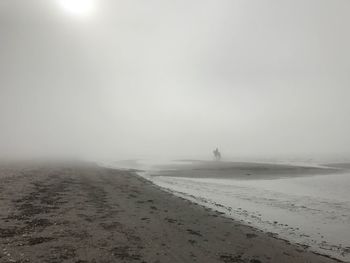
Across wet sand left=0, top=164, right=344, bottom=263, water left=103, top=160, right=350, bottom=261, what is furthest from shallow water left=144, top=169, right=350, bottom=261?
wet sand left=0, top=164, right=344, bottom=263

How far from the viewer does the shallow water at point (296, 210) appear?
17.5 metres

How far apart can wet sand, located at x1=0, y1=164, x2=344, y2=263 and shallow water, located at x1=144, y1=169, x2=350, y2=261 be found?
1674 millimetres

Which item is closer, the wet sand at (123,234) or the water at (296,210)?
the wet sand at (123,234)

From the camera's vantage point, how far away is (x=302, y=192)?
34.0 meters

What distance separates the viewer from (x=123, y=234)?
15.6 metres

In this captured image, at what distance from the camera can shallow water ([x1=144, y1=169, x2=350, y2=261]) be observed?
57.4 feet

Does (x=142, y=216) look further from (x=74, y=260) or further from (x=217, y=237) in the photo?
(x=74, y=260)

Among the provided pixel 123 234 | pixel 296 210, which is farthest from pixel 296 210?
pixel 123 234

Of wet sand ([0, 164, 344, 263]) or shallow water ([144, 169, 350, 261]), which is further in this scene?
shallow water ([144, 169, 350, 261])

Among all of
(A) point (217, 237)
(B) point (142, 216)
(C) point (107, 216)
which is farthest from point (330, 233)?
(C) point (107, 216)

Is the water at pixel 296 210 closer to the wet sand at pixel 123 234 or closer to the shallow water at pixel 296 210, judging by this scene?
the shallow water at pixel 296 210

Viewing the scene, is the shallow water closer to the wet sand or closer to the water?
the water

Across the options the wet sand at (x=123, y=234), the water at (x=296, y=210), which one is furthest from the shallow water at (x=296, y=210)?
the wet sand at (x=123, y=234)

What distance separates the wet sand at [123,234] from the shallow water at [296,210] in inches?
65.9
